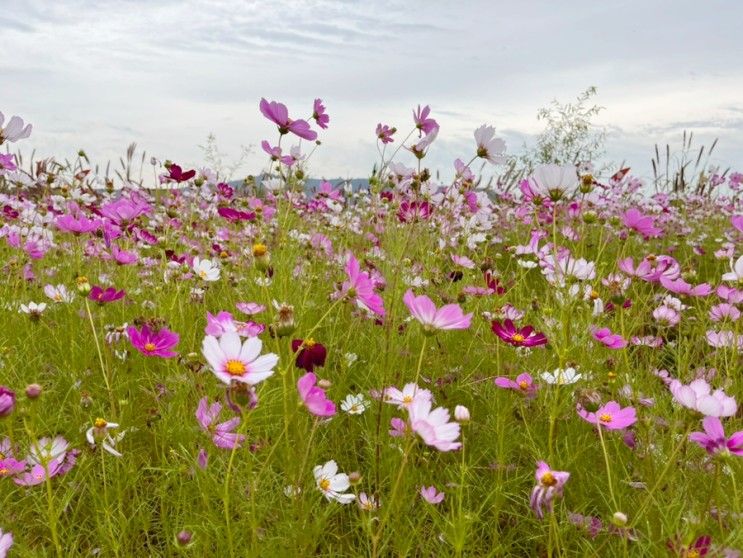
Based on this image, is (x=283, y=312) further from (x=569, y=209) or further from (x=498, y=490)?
(x=569, y=209)

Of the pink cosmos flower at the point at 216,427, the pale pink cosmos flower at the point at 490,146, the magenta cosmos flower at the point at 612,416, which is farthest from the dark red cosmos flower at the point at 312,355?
the pale pink cosmos flower at the point at 490,146

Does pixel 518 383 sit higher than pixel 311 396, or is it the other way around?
pixel 311 396

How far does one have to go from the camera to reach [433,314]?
1.06 metres

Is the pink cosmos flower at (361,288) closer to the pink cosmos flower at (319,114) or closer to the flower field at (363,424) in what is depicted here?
the flower field at (363,424)

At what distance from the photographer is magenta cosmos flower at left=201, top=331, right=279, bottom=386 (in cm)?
86

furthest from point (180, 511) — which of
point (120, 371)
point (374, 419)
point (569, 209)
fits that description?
point (569, 209)

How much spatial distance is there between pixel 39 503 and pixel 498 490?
87cm

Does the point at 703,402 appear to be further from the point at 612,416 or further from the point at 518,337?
the point at 518,337

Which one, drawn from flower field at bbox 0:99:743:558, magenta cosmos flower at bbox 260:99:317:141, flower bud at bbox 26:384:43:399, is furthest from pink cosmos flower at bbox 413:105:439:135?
flower bud at bbox 26:384:43:399

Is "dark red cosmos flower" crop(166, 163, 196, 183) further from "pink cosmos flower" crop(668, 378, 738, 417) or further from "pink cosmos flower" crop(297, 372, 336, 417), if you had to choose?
"pink cosmos flower" crop(668, 378, 738, 417)

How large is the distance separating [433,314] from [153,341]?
68 centimetres

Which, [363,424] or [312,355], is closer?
[312,355]

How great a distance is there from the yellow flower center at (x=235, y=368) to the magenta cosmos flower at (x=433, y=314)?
265mm

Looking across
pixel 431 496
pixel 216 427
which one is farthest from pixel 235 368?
pixel 431 496
